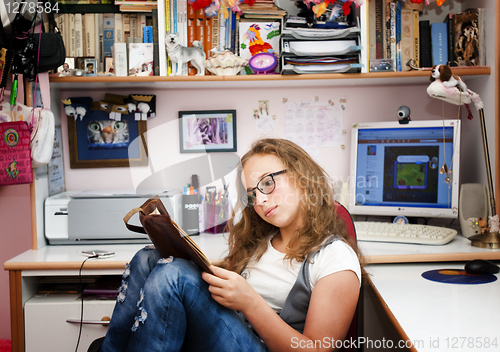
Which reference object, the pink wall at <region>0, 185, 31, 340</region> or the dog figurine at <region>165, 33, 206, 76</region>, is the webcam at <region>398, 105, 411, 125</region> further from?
the pink wall at <region>0, 185, 31, 340</region>

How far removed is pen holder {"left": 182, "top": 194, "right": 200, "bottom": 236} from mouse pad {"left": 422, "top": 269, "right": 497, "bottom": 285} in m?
0.96

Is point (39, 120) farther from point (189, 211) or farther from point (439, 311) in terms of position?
point (439, 311)

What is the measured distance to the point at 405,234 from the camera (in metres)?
1.53

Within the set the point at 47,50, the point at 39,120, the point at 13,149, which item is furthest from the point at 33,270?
the point at 47,50

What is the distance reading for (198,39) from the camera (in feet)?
5.90

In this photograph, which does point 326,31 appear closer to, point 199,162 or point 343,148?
point 343,148

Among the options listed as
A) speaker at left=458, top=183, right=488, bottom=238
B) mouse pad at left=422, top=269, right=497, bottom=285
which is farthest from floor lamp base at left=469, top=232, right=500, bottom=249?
mouse pad at left=422, top=269, right=497, bottom=285

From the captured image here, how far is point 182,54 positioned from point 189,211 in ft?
2.25

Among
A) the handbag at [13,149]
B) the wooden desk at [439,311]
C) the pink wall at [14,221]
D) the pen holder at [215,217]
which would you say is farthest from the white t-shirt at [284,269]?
the pink wall at [14,221]

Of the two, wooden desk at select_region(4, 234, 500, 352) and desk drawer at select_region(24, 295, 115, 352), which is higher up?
wooden desk at select_region(4, 234, 500, 352)

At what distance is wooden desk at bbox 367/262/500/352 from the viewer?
0.76 meters

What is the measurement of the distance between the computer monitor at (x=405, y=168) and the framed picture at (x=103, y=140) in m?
1.05

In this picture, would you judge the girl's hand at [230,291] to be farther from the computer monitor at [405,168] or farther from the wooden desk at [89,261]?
the computer monitor at [405,168]

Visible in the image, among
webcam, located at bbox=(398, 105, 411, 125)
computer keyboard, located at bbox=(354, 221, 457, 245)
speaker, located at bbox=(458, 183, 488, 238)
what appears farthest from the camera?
webcam, located at bbox=(398, 105, 411, 125)
